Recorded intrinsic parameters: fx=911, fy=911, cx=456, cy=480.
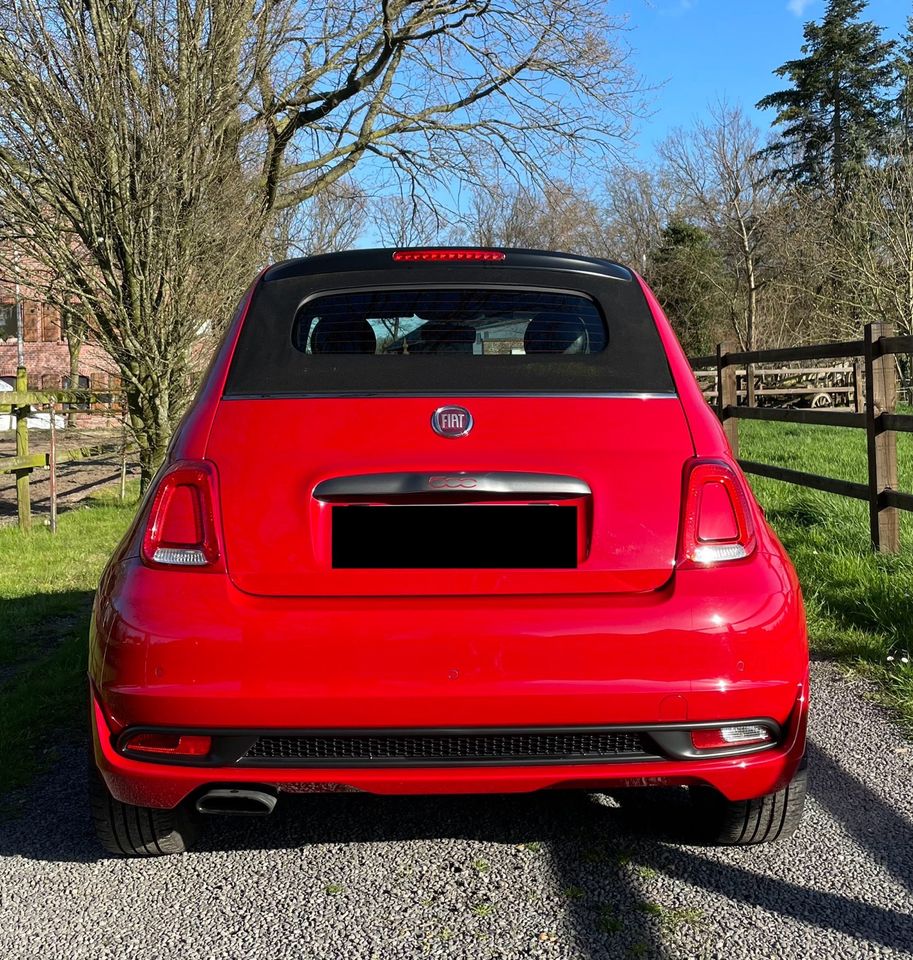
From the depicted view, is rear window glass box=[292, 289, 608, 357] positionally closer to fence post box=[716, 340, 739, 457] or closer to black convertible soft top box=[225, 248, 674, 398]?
black convertible soft top box=[225, 248, 674, 398]

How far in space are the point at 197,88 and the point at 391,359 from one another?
7.86m

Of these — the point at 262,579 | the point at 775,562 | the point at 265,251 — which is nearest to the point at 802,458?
the point at 265,251

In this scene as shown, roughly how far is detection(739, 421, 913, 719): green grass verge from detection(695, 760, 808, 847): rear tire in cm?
150

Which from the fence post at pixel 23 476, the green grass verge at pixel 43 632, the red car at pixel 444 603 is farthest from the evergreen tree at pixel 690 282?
the red car at pixel 444 603

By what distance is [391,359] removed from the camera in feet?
8.45

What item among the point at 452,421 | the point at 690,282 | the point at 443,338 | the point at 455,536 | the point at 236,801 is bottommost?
the point at 236,801

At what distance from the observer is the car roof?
279 centimetres

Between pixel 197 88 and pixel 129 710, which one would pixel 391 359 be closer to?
pixel 129 710

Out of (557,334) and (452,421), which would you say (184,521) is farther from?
(557,334)

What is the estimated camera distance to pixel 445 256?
2.84m

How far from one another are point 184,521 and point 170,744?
0.55 m

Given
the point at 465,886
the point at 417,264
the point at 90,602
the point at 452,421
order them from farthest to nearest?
the point at 90,602 < the point at 417,264 < the point at 465,886 < the point at 452,421

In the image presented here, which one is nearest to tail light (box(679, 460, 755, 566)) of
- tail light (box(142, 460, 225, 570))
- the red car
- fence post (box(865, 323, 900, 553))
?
the red car

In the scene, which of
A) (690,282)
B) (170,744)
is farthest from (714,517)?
(690,282)
